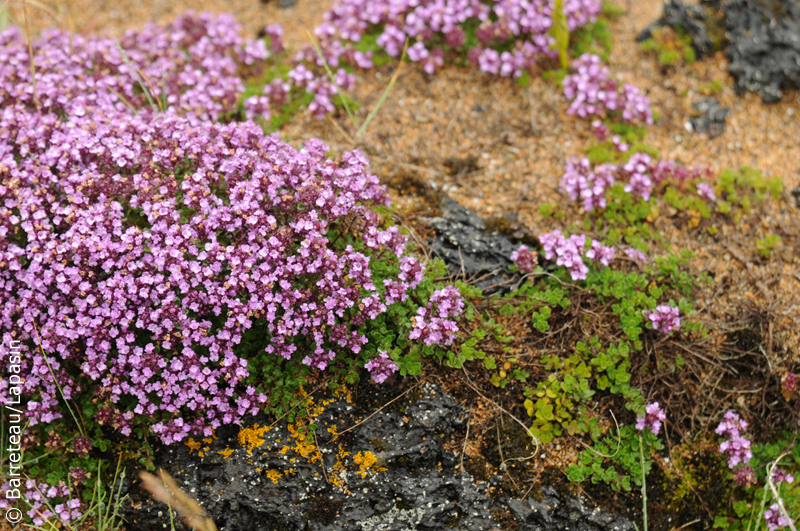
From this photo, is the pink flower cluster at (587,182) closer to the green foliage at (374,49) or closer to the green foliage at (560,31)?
the green foliage at (560,31)

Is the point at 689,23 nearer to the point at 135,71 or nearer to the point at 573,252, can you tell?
the point at 573,252

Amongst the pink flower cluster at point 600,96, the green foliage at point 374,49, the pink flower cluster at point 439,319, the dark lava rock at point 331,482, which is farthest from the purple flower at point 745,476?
the green foliage at point 374,49

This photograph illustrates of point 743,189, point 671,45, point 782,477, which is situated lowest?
point 782,477

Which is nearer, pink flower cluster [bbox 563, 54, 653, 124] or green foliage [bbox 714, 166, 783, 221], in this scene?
green foliage [bbox 714, 166, 783, 221]

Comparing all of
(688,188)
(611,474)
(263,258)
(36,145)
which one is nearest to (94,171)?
(36,145)

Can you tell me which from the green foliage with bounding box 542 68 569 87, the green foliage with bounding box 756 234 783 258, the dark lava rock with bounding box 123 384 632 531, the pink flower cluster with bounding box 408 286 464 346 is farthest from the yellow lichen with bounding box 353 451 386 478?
the green foliage with bounding box 542 68 569 87

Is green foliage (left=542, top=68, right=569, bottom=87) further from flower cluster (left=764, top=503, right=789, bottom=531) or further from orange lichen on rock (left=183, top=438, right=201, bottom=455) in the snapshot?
orange lichen on rock (left=183, top=438, right=201, bottom=455)

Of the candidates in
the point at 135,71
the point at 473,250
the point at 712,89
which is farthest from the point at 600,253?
the point at 135,71
